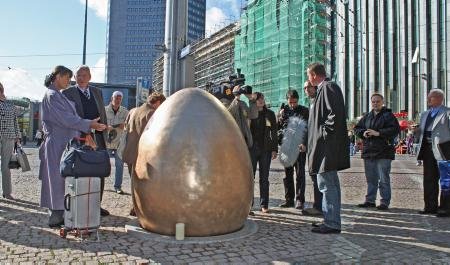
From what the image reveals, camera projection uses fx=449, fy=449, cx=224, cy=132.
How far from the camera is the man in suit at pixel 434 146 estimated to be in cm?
690

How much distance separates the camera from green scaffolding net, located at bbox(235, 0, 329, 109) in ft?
160

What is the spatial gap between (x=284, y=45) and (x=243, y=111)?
4471cm

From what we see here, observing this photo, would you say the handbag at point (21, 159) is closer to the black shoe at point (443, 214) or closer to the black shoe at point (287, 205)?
the black shoe at point (287, 205)

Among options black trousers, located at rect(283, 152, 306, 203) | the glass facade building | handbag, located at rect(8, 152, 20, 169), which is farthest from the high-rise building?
black trousers, located at rect(283, 152, 306, 203)

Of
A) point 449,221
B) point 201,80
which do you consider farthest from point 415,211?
point 201,80

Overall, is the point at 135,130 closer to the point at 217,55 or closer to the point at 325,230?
the point at 325,230

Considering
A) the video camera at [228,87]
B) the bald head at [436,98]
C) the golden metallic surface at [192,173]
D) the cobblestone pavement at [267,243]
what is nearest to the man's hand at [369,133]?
the bald head at [436,98]

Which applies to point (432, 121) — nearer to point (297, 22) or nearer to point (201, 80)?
point (297, 22)

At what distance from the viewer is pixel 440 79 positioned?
1700 inches

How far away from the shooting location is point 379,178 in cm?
767

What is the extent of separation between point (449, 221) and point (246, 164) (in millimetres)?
3311

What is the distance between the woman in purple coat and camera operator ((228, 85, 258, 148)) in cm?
192

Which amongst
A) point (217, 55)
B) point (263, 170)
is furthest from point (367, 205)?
point (217, 55)

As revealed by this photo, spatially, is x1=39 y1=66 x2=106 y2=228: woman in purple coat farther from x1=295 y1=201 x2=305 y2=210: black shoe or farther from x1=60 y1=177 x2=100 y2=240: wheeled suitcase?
x1=295 y1=201 x2=305 y2=210: black shoe
